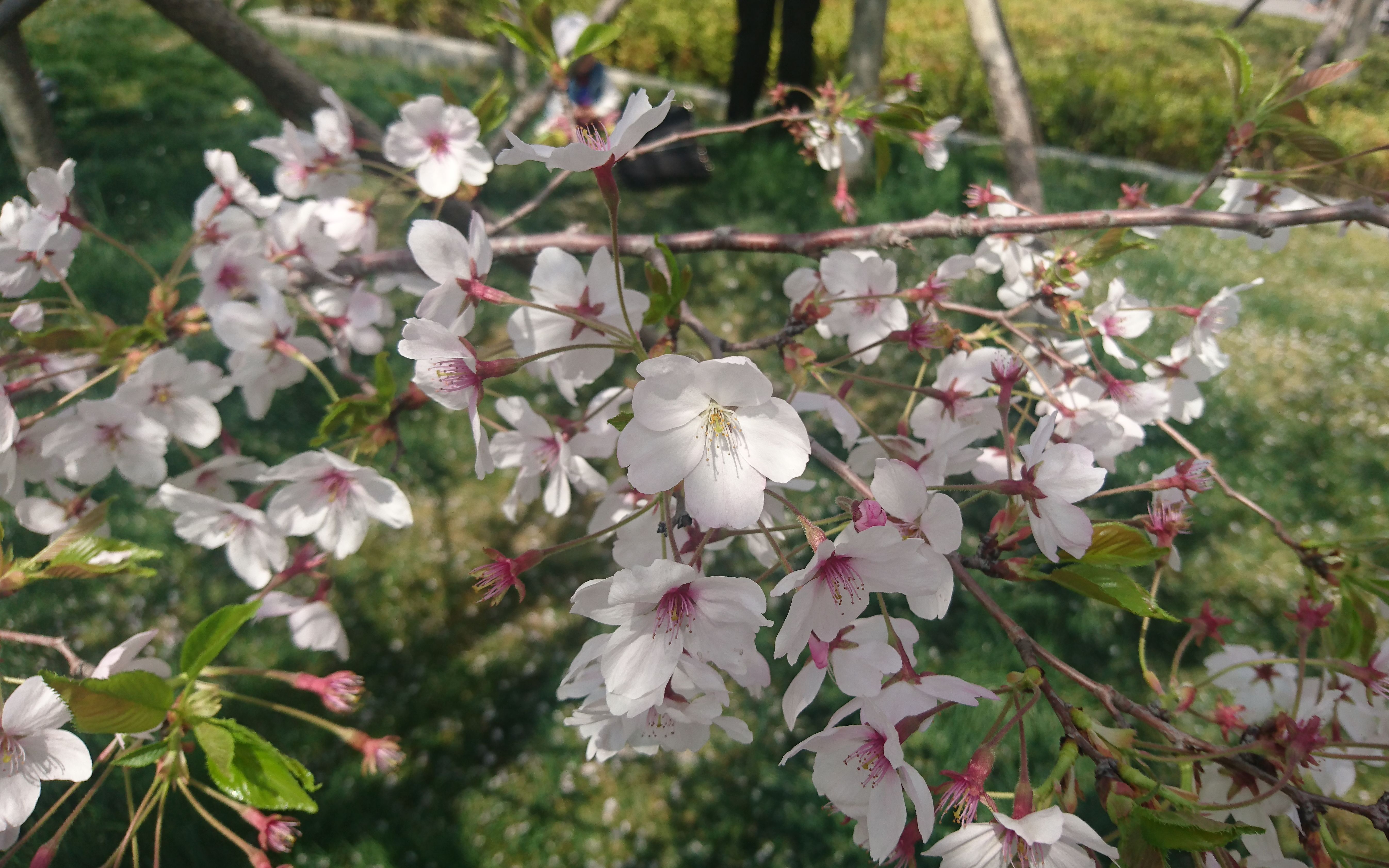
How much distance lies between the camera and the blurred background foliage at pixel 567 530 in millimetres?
2314

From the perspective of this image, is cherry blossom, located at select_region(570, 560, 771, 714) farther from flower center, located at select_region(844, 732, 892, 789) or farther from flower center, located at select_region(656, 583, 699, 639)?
flower center, located at select_region(844, 732, 892, 789)

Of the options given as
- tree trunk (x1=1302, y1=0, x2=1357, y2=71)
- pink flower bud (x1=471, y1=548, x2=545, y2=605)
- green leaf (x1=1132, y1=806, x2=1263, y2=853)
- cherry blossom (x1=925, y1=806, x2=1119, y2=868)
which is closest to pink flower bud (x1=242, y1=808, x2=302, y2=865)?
pink flower bud (x1=471, y1=548, x2=545, y2=605)

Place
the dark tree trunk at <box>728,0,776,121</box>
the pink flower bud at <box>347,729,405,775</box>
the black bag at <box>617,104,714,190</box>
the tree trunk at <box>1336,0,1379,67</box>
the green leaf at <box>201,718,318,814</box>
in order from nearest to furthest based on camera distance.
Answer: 1. the green leaf at <box>201,718,318,814</box>
2. the pink flower bud at <box>347,729,405,775</box>
3. the black bag at <box>617,104,714,190</box>
4. the dark tree trunk at <box>728,0,776,121</box>
5. the tree trunk at <box>1336,0,1379,67</box>

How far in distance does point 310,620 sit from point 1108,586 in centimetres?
122

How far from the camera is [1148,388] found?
4.06 feet

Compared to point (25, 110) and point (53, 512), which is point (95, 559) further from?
point (25, 110)

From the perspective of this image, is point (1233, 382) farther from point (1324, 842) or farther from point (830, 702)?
point (1324, 842)

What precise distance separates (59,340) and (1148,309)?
1.63 m

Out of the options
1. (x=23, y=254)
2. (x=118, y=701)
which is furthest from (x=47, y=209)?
(x=118, y=701)

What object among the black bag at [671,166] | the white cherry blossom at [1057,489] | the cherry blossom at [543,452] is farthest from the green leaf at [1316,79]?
the black bag at [671,166]

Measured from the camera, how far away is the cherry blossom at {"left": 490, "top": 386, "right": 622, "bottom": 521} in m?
1.14

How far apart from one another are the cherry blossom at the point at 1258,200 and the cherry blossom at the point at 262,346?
60.1 inches

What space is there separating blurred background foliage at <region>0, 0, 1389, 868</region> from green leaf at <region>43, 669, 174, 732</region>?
0.82 ft

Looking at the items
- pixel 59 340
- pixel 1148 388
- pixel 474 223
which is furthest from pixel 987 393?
pixel 59 340
